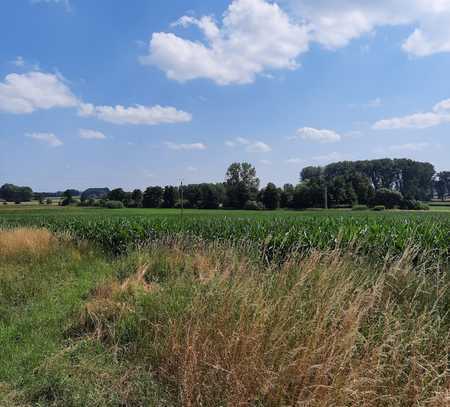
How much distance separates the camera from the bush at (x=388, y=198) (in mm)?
81688

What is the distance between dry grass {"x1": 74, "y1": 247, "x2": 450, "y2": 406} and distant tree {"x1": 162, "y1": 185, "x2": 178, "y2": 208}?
82.1 m

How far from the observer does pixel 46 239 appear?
11.7 metres

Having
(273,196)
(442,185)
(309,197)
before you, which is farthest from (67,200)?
(442,185)

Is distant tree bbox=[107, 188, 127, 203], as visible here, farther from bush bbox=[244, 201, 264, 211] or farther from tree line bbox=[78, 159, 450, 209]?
bush bbox=[244, 201, 264, 211]

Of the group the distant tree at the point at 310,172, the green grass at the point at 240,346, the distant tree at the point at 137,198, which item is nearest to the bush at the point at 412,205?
the distant tree at the point at 310,172

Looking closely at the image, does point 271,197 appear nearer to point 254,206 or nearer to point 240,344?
point 254,206

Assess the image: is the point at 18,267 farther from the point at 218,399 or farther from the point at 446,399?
the point at 446,399

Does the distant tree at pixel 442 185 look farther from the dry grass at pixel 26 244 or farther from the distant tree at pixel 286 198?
the dry grass at pixel 26 244

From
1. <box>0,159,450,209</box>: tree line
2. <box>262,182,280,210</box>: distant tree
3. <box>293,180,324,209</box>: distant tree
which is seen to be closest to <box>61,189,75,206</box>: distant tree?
<box>0,159,450,209</box>: tree line

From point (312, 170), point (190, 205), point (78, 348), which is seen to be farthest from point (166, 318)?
point (312, 170)

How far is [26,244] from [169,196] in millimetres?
75983

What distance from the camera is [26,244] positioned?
10727mm

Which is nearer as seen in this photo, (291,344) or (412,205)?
(291,344)

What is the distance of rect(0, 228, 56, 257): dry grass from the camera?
33.4 ft
